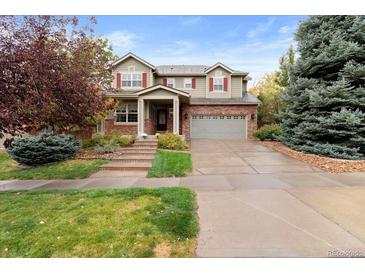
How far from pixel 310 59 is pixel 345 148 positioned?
14.2ft

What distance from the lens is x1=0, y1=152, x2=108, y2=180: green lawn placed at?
8609 mm

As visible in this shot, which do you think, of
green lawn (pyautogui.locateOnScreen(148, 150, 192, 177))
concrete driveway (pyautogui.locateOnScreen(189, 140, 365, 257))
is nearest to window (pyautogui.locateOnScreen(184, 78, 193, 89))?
green lawn (pyautogui.locateOnScreen(148, 150, 192, 177))

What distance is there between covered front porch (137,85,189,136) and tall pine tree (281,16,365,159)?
678 centimetres

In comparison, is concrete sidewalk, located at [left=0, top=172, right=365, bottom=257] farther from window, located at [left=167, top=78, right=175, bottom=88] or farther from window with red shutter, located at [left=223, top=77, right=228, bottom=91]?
window, located at [left=167, top=78, right=175, bottom=88]

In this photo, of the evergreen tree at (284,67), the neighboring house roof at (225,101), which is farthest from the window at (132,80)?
the evergreen tree at (284,67)

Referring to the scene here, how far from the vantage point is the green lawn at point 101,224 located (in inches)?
135

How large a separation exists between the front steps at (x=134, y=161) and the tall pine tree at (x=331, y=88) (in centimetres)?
726

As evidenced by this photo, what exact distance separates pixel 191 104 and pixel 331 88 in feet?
34.0

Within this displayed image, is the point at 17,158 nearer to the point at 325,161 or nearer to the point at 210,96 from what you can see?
the point at 325,161

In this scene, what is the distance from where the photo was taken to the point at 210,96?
20250mm

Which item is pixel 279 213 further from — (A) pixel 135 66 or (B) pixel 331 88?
(A) pixel 135 66

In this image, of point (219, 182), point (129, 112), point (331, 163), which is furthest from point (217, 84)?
point (219, 182)
